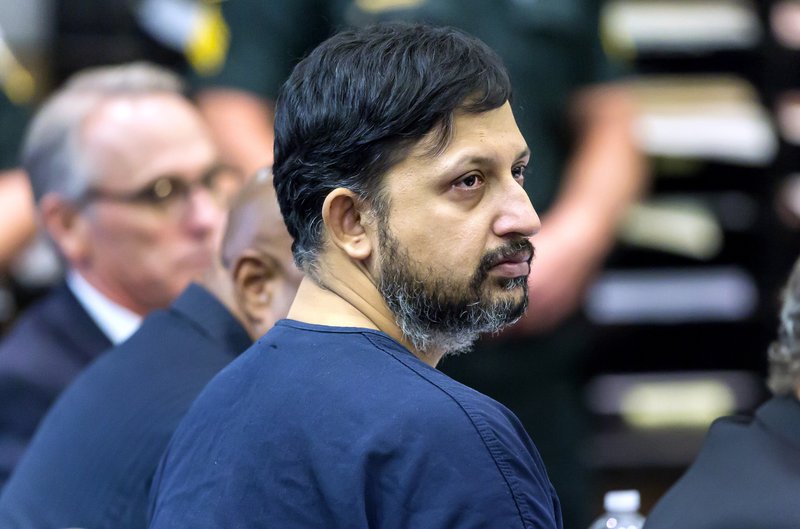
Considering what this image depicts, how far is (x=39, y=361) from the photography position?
268 cm

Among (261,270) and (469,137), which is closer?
(469,137)

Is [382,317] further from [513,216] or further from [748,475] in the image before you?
[748,475]

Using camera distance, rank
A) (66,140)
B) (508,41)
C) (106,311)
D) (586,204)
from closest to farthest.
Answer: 1. (106,311)
2. (66,140)
3. (586,204)
4. (508,41)

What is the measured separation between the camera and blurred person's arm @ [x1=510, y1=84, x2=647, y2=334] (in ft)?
10.3

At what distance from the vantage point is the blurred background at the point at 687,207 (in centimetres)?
409

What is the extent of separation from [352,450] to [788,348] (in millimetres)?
1122

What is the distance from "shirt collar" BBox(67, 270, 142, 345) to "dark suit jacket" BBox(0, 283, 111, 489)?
79mm

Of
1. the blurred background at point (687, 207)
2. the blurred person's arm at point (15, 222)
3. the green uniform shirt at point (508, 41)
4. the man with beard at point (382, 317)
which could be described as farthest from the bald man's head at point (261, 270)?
the blurred background at point (687, 207)

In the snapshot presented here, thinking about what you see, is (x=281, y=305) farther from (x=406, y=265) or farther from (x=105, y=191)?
(x=105, y=191)

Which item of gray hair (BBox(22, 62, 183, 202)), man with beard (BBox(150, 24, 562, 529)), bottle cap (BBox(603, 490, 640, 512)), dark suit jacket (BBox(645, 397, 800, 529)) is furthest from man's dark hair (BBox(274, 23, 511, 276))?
gray hair (BBox(22, 62, 183, 202))

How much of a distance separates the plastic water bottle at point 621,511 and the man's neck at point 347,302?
762 millimetres

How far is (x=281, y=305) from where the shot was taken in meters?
2.27

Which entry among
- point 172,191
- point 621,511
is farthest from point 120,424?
point 172,191

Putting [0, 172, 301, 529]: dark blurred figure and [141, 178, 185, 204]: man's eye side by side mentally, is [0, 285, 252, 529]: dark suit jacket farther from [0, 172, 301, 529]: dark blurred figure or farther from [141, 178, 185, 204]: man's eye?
[141, 178, 185, 204]: man's eye
